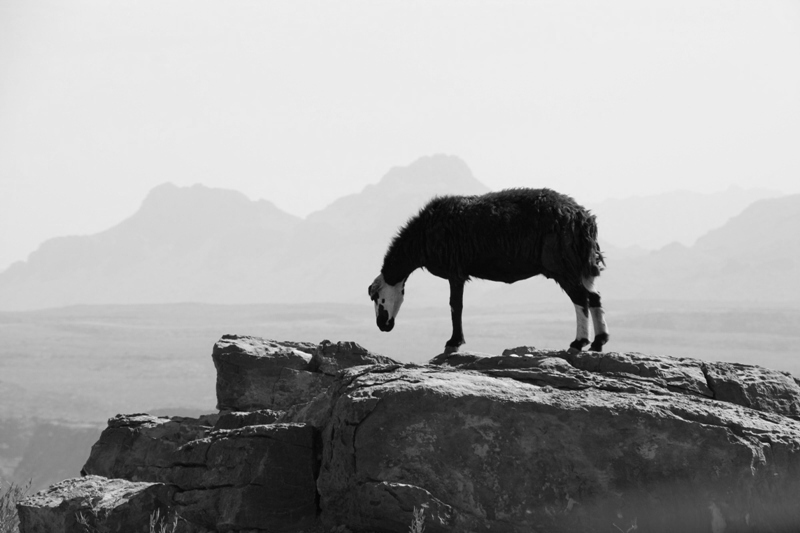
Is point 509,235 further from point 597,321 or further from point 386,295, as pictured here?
point 386,295

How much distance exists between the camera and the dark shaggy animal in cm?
1232

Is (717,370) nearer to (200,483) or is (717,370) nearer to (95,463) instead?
(200,483)

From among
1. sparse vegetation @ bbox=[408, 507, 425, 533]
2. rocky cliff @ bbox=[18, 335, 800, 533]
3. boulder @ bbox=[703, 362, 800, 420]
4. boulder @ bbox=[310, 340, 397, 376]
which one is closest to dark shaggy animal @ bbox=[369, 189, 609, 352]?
rocky cliff @ bbox=[18, 335, 800, 533]

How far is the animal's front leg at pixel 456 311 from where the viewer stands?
13211 mm

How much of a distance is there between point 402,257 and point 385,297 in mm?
887

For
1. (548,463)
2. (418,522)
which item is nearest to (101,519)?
(418,522)

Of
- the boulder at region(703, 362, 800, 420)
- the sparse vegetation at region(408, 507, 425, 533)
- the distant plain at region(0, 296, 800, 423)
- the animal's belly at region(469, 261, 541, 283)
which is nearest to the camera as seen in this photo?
the sparse vegetation at region(408, 507, 425, 533)

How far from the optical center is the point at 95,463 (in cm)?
1425

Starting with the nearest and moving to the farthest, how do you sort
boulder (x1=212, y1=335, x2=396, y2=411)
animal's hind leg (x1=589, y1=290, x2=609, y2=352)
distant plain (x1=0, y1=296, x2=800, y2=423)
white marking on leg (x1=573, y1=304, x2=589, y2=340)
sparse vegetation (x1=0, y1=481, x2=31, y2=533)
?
1. sparse vegetation (x1=0, y1=481, x2=31, y2=533)
2. white marking on leg (x1=573, y1=304, x2=589, y2=340)
3. animal's hind leg (x1=589, y1=290, x2=609, y2=352)
4. boulder (x1=212, y1=335, x2=396, y2=411)
5. distant plain (x1=0, y1=296, x2=800, y2=423)

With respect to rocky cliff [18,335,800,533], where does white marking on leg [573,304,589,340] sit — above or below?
above

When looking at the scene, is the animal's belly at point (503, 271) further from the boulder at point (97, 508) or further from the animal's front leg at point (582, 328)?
the boulder at point (97, 508)

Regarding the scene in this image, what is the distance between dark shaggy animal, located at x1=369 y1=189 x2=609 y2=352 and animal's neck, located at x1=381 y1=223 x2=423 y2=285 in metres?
0.02

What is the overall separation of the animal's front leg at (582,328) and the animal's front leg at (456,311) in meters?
1.73

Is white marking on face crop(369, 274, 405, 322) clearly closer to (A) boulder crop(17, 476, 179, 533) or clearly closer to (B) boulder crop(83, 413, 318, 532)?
(B) boulder crop(83, 413, 318, 532)
